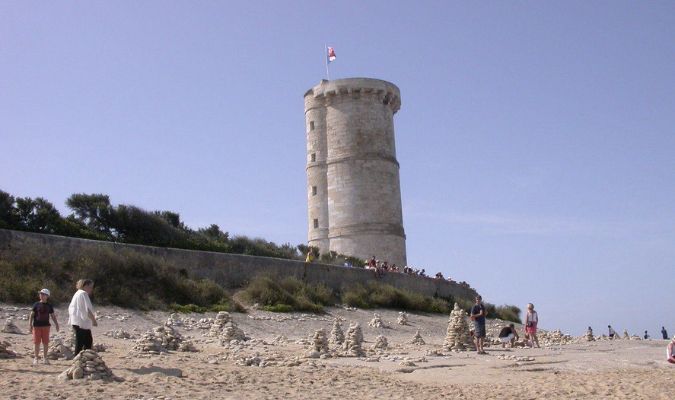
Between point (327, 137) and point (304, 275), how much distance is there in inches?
566

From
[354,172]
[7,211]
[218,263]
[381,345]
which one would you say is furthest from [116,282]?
[354,172]

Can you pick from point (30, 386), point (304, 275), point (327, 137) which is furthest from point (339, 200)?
point (30, 386)

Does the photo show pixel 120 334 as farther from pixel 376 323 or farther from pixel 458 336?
pixel 376 323

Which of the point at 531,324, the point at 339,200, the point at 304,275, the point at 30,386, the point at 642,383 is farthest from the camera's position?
the point at 339,200

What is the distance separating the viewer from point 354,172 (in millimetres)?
34469

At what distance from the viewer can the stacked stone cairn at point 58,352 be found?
9.32 m

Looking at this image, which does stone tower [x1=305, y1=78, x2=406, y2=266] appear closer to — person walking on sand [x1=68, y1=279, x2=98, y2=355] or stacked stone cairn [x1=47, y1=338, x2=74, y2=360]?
stacked stone cairn [x1=47, y1=338, x2=74, y2=360]

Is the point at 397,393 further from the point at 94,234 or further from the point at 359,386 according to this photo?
the point at 94,234

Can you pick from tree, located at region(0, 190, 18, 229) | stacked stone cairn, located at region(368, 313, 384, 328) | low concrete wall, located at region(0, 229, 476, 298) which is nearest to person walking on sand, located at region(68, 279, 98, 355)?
low concrete wall, located at region(0, 229, 476, 298)

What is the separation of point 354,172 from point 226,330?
21688 mm

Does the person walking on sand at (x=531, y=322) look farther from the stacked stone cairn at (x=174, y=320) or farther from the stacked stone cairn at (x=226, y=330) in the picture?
the stacked stone cairn at (x=174, y=320)

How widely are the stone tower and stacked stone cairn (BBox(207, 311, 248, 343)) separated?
19717 millimetres

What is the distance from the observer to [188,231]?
30.7 m

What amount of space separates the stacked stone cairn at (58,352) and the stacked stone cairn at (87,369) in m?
1.67
